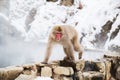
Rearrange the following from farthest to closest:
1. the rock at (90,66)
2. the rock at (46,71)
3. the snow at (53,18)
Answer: the snow at (53,18)
the rock at (90,66)
the rock at (46,71)

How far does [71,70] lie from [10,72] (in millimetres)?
1025

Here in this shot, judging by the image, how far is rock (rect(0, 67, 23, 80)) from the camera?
4354 mm

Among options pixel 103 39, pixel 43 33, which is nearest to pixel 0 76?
pixel 103 39

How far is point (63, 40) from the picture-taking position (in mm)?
4992

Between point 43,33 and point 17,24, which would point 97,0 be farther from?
point 17,24

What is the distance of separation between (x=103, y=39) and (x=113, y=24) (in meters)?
0.73

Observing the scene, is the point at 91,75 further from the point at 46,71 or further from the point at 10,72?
the point at 10,72

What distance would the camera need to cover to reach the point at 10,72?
14.5 ft

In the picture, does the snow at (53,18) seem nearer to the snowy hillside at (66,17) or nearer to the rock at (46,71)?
the snowy hillside at (66,17)

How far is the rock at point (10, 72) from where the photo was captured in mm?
4354

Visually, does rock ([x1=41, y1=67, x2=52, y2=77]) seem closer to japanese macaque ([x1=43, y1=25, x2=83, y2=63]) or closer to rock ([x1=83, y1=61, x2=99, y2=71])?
japanese macaque ([x1=43, y1=25, x2=83, y2=63])

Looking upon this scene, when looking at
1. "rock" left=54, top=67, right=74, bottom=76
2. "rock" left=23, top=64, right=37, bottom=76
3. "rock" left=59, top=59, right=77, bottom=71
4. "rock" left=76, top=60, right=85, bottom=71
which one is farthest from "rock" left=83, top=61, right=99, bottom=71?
"rock" left=23, top=64, right=37, bottom=76

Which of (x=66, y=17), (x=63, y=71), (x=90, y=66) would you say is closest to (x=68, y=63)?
(x=63, y=71)

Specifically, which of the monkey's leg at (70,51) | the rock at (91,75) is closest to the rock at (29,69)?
the monkey's leg at (70,51)
